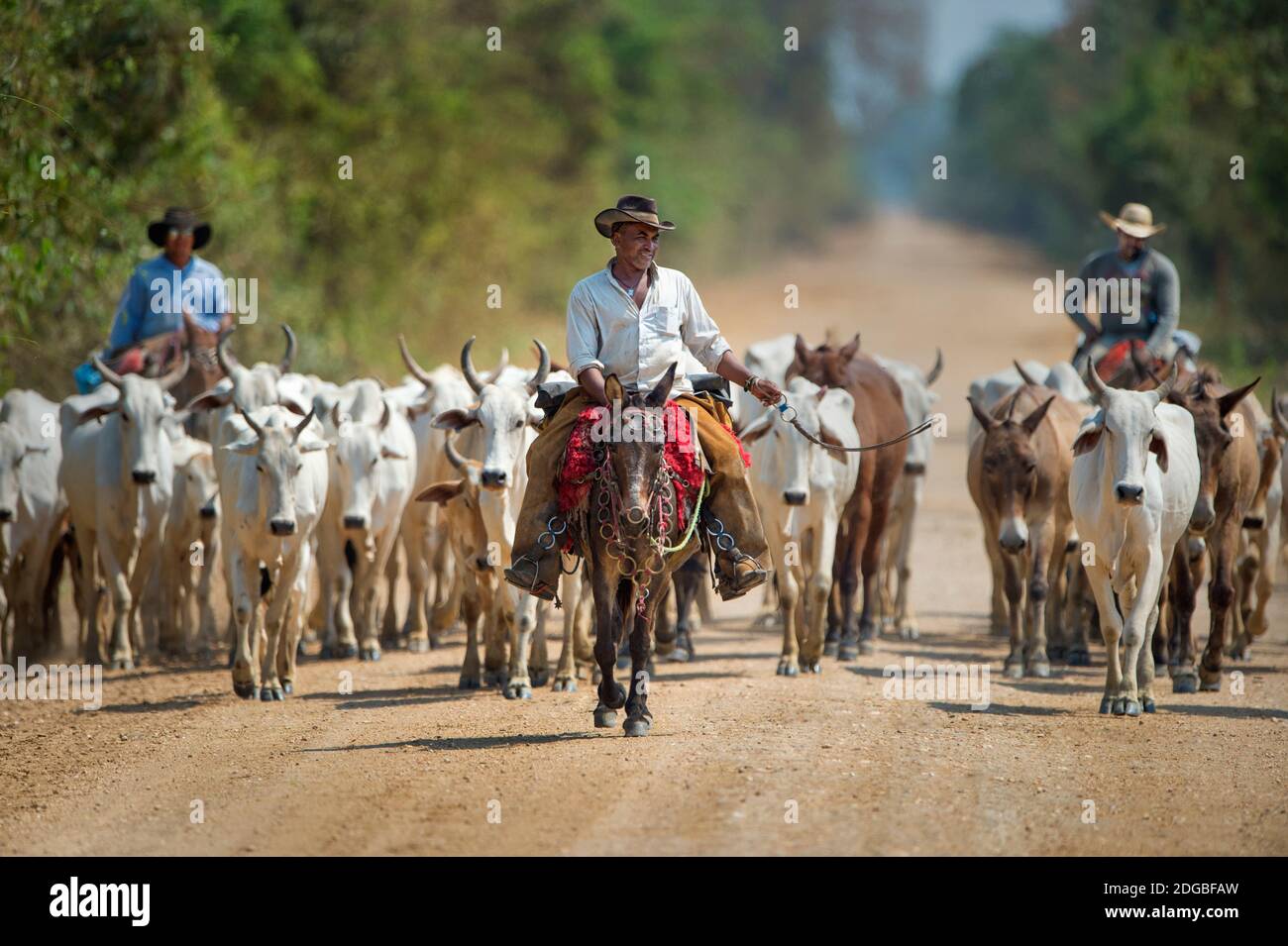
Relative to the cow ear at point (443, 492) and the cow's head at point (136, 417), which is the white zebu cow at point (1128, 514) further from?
the cow's head at point (136, 417)

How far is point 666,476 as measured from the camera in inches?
341

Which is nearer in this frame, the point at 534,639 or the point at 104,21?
the point at 534,639

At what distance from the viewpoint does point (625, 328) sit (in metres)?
8.78

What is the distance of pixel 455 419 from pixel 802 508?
2455mm

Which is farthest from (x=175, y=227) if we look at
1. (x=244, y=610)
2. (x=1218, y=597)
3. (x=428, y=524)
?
(x=1218, y=597)

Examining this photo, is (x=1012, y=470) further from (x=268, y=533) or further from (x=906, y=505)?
(x=268, y=533)

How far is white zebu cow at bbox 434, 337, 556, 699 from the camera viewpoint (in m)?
→ 10.4

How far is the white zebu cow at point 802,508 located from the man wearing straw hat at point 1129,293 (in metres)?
2.70

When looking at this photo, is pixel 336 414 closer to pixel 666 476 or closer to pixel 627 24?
pixel 666 476

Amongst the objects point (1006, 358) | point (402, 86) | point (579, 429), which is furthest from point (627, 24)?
point (579, 429)

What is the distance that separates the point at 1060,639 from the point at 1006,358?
23.3 metres

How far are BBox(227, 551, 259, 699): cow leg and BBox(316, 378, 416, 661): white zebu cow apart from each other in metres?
1.49

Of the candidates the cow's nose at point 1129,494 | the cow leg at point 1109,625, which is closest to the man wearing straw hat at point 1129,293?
the cow leg at point 1109,625

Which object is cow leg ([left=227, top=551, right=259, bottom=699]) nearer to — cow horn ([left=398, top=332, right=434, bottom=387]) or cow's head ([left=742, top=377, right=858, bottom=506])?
cow horn ([left=398, top=332, right=434, bottom=387])
